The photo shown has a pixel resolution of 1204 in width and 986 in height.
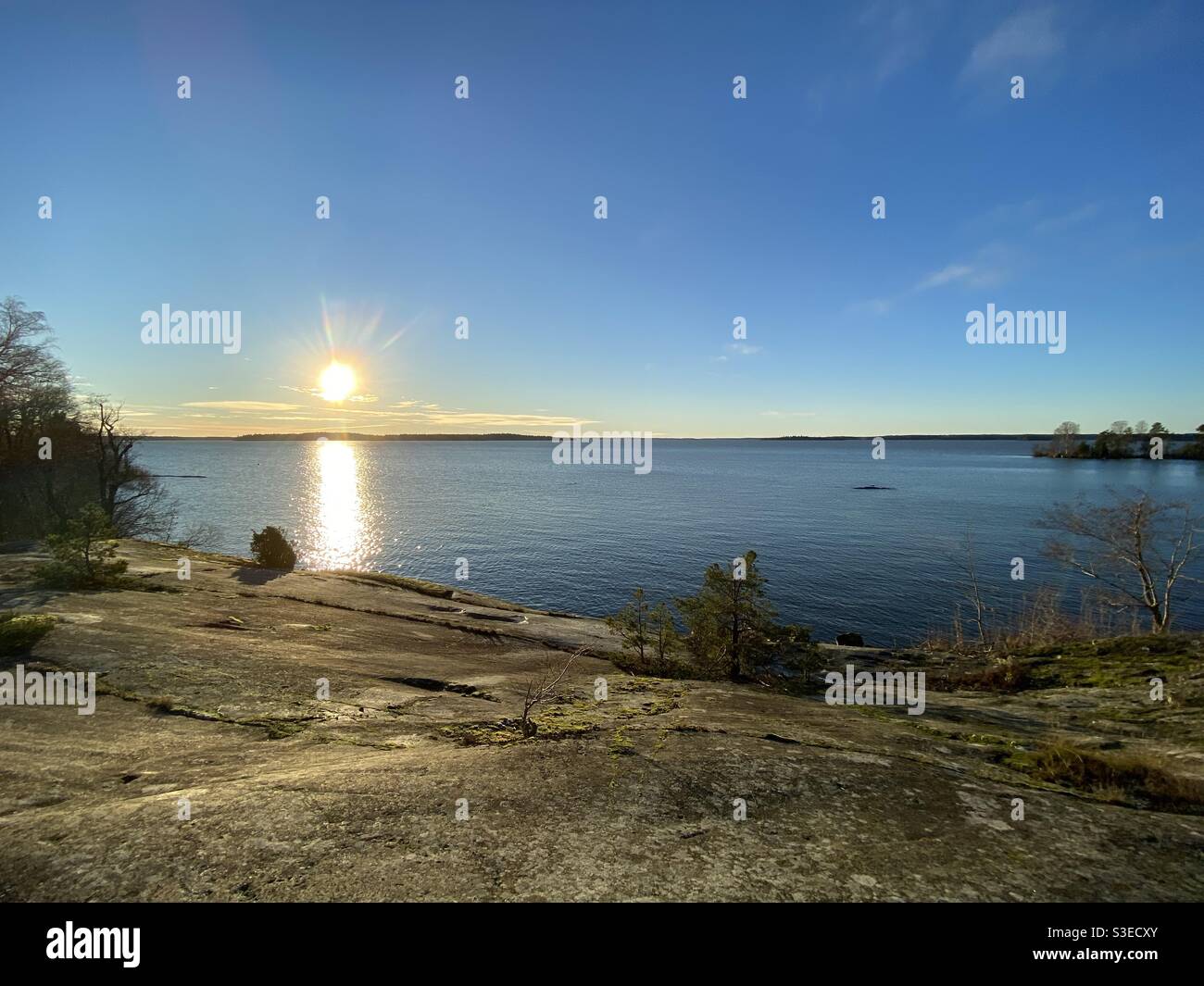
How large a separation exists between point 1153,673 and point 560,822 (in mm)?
18492

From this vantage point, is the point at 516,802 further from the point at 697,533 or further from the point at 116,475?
the point at 697,533

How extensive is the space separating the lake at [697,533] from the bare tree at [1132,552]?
10.3 feet

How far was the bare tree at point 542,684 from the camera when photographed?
8.19m

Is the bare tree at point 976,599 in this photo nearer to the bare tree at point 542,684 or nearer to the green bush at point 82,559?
the bare tree at point 542,684

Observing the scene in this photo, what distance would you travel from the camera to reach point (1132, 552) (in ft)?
106

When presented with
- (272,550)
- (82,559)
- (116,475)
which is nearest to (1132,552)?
(82,559)

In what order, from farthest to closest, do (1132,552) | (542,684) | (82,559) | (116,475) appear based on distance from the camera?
(116,475) < (1132,552) < (82,559) < (542,684)

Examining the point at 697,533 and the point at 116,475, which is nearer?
the point at 116,475

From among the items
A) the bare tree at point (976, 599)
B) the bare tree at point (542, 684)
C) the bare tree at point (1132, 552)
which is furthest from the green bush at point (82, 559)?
the bare tree at point (976, 599)

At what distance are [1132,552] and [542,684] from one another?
135ft

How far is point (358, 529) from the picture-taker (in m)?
86.7

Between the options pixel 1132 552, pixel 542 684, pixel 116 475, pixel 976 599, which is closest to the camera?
pixel 542 684

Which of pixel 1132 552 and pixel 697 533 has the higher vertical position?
pixel 1132 552
